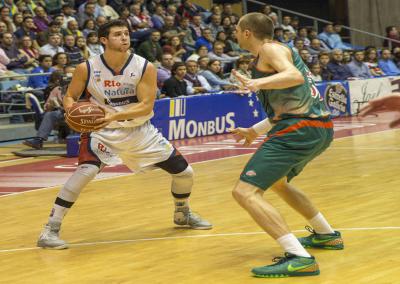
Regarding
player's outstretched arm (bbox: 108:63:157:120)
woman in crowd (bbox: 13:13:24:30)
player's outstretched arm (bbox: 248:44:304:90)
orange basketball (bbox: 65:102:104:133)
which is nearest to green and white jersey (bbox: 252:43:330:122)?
player's outstretched arm (bbox: 248:44:304:90)

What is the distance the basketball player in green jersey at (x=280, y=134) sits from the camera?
621 cm

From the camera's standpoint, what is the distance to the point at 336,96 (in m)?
19.4

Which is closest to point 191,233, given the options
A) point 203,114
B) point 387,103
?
point 387,103

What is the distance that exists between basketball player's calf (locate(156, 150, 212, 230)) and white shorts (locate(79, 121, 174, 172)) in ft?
0.33

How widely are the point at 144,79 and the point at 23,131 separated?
31.4 ft

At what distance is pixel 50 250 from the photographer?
296 inches

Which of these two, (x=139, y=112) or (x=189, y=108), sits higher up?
(x=139, y=112)

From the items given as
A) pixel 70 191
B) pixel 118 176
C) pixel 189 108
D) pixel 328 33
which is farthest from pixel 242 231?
pixel 328 33

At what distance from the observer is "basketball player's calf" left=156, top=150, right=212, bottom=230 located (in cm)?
796

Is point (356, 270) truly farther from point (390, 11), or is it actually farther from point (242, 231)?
point (390, 11)

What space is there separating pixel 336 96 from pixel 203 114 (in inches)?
153

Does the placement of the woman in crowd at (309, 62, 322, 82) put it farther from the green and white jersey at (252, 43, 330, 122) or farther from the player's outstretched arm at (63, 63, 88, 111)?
the green and white jersey at (252, 43, 330, 122)

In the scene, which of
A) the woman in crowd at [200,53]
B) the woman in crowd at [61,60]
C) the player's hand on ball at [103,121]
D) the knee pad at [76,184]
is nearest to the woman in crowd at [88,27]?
the woman in crowd at [200,53]

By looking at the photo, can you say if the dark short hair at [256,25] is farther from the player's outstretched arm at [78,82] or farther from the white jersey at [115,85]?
the player's outstretched arm at [78,82]
